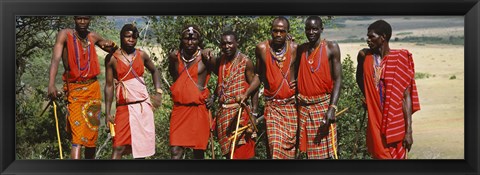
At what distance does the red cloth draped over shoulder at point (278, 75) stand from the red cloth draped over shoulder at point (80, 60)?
1.75 m

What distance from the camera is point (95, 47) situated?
35.2ft

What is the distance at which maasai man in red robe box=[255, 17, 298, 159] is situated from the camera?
10.6m

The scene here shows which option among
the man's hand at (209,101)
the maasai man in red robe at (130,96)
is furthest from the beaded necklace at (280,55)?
the maasai man in red robe at (130,96)

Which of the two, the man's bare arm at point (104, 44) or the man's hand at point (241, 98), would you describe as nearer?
the man's hand at point (241, 98)

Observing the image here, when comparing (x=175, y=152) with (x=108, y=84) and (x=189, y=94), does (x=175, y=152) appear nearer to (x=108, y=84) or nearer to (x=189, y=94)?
(x=189, y=94)

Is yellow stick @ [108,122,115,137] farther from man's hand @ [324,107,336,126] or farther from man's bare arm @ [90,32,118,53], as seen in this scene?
man's hand @ [324,107,336,126]

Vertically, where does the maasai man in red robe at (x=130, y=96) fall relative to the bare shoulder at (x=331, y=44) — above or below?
below

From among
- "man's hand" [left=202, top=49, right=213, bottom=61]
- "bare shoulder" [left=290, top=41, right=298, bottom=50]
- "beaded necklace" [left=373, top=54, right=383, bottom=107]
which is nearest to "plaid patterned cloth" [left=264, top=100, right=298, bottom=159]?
"bare shoulder" [left=290, top=41, right=298, bottom=50]

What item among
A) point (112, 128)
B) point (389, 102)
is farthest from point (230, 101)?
point (389, 102)

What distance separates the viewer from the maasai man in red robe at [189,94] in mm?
10617

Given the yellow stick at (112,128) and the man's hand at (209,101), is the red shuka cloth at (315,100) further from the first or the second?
the yellow stick at (112,128)

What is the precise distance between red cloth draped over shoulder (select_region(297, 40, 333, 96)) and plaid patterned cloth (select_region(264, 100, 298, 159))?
0.26 m
